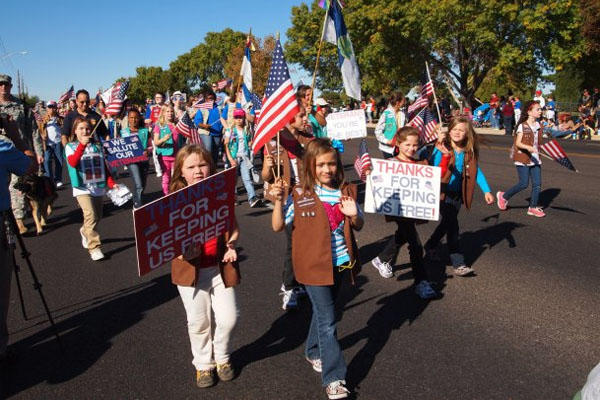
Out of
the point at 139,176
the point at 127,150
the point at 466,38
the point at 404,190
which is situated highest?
the point at 466,38

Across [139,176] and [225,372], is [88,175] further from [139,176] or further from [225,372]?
[225,372]

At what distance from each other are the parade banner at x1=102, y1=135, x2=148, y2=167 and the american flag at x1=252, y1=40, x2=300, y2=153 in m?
5.21

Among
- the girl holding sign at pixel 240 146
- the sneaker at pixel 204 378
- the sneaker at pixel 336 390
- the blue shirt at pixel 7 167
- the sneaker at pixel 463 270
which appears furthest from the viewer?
the girl holding sign at pixel 240 146

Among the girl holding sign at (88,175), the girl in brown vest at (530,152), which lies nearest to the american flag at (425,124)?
the girl in brown vest at (530,152)

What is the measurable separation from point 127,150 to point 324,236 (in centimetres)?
681

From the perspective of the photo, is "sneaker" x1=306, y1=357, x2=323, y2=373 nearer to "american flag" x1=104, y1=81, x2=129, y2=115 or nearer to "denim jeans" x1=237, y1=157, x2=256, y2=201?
"american flag" x1=104, y1=81, x2=129, y2=115

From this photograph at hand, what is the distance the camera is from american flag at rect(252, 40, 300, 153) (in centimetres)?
432

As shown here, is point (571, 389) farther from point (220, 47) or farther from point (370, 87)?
point (220, 47)

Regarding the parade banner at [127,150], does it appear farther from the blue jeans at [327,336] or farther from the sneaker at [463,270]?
the blue jeans at [327,336]

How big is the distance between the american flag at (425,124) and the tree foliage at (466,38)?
22.3m

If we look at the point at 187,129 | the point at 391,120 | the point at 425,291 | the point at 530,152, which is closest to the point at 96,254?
the point at 187,129

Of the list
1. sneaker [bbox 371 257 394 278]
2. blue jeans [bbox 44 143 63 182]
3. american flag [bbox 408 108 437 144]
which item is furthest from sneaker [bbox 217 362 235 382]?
blue jeans [bbox 44 143 63 182]

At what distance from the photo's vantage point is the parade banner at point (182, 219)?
297cm

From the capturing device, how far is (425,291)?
15.8ft
